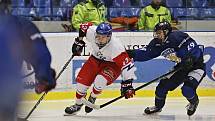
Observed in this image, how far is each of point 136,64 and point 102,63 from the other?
5.38 feet

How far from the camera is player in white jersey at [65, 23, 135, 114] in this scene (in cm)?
585

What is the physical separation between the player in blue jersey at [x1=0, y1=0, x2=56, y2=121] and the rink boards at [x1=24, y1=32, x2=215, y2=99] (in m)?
4.52

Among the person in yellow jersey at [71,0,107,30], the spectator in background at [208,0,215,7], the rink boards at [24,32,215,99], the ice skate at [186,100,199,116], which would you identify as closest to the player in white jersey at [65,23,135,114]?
the ice skate at [186,100,199,116]

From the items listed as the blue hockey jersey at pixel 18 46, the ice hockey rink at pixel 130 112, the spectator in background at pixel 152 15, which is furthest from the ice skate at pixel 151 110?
the blue hockey jersey at pixel 18 46

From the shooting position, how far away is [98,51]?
6.04 m

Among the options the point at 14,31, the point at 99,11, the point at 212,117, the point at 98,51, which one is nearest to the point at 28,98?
the point at 14,31

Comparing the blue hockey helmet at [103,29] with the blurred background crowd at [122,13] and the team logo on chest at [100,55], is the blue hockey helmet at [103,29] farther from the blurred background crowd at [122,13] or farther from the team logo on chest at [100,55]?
the blurred background crowd at [122,13]

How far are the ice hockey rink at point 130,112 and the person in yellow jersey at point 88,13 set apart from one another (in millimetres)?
1072

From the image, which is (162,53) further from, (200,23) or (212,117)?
(200,23)

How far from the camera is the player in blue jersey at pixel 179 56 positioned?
612 cm

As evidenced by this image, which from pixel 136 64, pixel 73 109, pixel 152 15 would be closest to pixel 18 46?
pixel 73 109

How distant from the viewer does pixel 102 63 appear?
6.12 metres

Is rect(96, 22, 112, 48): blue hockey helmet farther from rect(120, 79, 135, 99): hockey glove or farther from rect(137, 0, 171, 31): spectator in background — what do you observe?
rect(137, 0, 171, 31): spectator in background

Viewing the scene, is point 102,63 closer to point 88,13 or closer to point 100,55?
point 100,55
